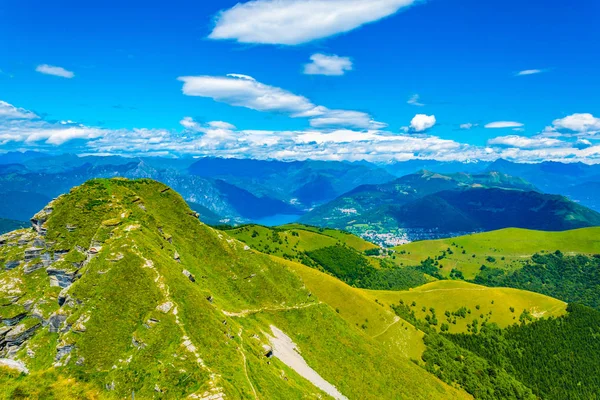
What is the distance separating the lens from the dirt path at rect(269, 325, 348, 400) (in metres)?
110

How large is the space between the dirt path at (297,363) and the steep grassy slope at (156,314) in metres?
3.19

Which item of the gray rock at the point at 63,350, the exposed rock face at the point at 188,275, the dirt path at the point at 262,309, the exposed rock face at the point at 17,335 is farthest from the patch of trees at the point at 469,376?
the exposed rock face at the point at 17,335

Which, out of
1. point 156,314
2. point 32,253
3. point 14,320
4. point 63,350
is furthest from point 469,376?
point 32,253

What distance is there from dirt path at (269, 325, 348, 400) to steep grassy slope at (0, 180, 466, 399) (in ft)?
10.5

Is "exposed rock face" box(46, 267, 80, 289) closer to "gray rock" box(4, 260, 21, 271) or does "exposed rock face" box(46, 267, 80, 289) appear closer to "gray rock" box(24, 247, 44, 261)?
"gray rock" box(24, 247, 44, 261)

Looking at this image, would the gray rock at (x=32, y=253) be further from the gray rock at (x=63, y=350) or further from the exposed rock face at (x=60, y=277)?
the gray rock at (x=63, y=350)

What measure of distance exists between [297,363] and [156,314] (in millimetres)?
54161

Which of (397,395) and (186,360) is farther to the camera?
Answer: (397,395)

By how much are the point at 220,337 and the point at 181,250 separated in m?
60.4

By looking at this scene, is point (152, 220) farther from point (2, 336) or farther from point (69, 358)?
point (69, 358)

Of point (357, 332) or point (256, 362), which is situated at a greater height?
point (256, 362)

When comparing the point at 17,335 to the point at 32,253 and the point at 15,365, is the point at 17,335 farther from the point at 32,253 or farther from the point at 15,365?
the point at 32,253

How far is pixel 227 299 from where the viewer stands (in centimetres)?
12975

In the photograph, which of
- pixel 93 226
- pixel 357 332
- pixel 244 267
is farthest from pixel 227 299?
pixel 357 332
